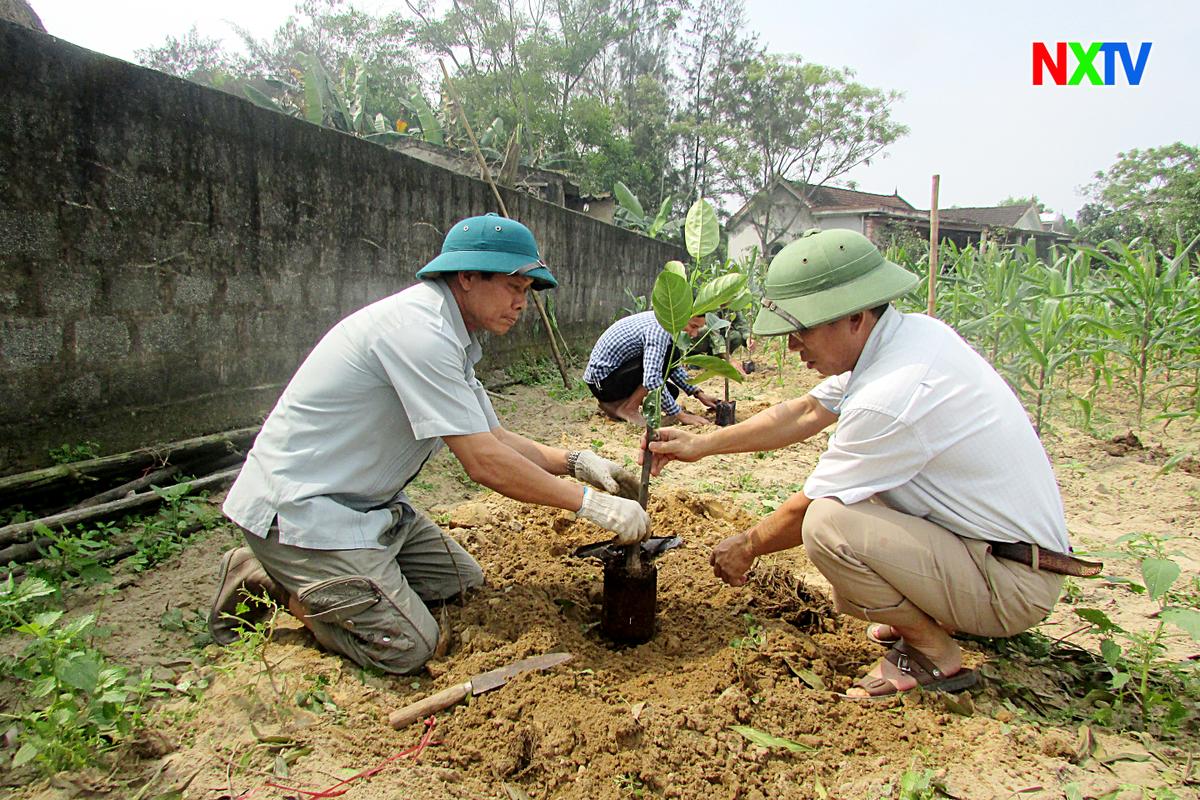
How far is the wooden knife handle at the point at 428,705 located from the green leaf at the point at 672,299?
3.99ft

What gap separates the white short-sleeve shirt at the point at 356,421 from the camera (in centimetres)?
190

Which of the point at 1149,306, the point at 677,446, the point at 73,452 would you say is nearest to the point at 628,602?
the point at 677,446

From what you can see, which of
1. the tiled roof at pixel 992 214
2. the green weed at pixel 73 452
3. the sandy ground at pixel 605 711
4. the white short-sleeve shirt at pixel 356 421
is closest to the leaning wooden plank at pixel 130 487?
the green weed at pixel 73 452

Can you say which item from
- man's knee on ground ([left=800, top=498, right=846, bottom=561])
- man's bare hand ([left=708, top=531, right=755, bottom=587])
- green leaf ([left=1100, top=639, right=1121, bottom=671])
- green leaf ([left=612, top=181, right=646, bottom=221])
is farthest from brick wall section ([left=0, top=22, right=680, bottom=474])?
green leaf ([left=612, top=181, right=646, bottom=221])

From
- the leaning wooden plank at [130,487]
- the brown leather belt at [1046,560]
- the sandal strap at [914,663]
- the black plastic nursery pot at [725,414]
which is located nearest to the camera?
the brown leather belt at [1046,560]

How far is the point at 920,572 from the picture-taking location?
5.99 ft

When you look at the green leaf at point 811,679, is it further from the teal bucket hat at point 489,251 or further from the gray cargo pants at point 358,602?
the teal bucket hat at point 489,251

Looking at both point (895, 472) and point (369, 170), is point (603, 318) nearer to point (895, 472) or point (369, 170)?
point (369, 170)

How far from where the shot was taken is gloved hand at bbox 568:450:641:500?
2354mm

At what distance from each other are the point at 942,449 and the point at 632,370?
3394 mm

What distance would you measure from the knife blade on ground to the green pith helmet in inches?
42.1

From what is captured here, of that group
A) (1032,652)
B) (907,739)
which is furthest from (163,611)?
(1032,652)

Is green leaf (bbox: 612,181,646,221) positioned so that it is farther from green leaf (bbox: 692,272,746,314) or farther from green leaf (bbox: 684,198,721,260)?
green leaf (bbox: 692,272,746,314)

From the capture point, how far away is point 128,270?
9.46 feet
